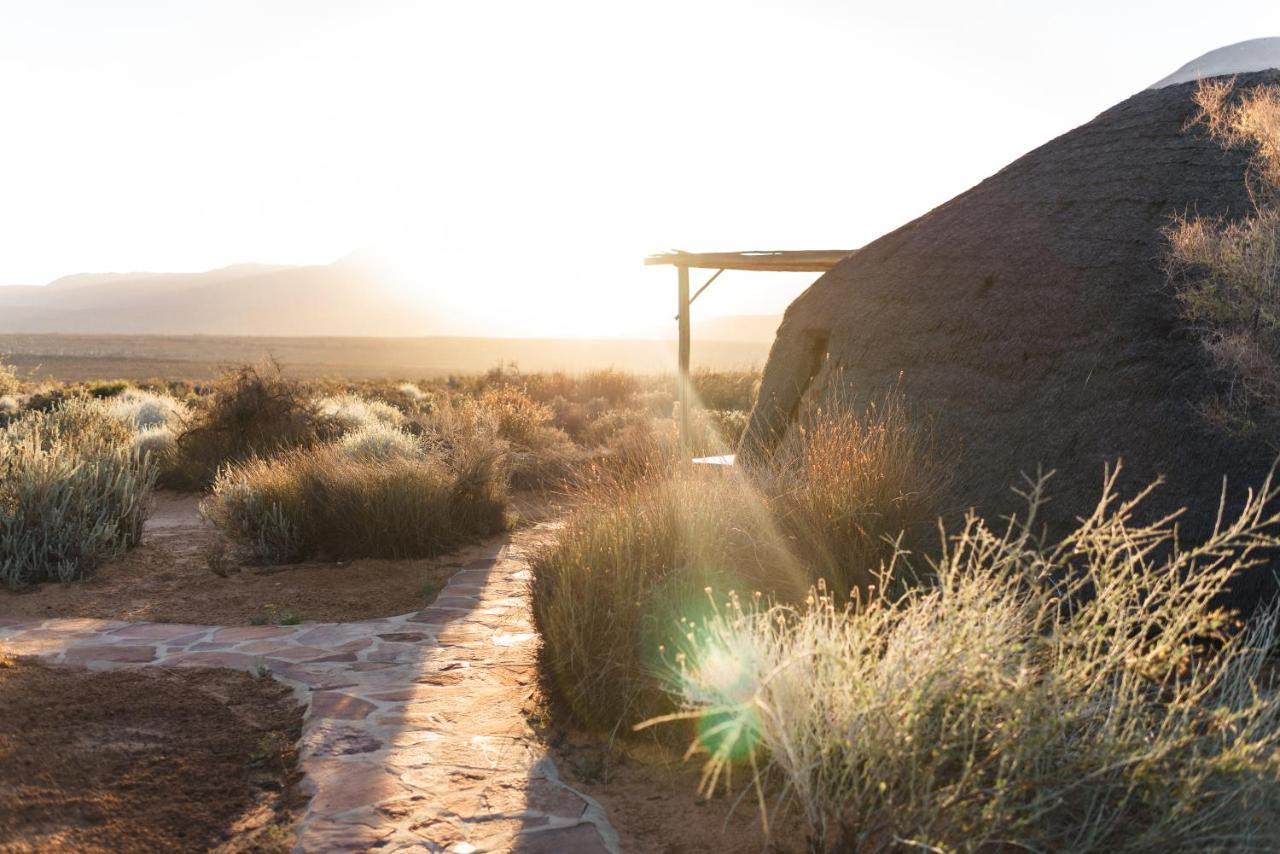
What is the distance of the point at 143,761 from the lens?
3.85 meters

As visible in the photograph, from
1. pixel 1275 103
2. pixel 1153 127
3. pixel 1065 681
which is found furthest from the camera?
pixel 1153 127

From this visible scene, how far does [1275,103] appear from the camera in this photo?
6902 millimetres

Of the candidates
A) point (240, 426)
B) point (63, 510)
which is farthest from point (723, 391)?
point (63, 510)

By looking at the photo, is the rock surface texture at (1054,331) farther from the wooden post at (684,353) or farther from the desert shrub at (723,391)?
the desert shrub at (723,391)

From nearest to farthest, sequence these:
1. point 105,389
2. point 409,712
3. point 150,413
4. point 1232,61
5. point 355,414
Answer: point 409,712, point 1232,61, point 355,414, point 150,413, point 105,389

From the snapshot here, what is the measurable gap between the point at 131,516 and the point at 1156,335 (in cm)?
773

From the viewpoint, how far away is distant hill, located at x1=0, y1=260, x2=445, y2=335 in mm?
149625

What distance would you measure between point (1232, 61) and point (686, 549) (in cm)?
729

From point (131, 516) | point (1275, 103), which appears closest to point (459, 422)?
point (131, 516)

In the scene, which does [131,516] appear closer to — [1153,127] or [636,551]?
[636,551]

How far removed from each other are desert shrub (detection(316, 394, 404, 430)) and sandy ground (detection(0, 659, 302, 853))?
308 inches

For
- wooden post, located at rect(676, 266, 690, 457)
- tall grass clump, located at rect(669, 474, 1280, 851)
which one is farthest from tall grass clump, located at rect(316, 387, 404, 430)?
tall grass clump, located at rect(669, 474, 1280, 851)

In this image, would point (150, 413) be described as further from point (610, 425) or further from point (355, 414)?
point (610, 425)

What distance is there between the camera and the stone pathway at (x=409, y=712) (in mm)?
3572
